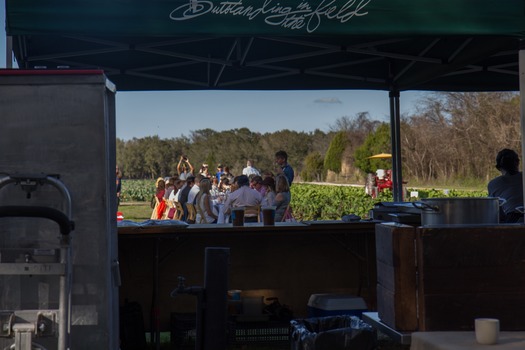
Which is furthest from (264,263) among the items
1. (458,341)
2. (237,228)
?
(458,341)

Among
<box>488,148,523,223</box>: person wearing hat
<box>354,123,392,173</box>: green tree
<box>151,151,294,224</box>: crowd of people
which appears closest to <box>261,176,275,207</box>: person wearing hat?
<box>151,151,294,224</box>: crowd of people

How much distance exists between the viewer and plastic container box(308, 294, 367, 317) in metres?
5.90

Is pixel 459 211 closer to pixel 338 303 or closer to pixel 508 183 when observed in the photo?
pixel 338 303

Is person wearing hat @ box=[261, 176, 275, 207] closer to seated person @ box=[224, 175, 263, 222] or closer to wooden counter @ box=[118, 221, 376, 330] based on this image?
seated person @ box=[224, 175, 263, 222]

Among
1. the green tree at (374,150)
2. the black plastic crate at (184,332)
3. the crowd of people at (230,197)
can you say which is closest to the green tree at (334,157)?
the green tree at (374,150)

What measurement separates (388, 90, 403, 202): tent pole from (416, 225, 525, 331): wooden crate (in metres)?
4.60

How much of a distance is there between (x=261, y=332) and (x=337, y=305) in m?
0.74

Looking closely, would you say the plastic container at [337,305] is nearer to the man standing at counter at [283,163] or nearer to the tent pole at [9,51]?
the tent pole at [9,51]

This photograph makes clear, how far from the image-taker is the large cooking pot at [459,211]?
3033mm

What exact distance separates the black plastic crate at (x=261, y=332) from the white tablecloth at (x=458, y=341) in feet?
11.8

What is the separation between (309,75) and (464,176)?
31061 mm

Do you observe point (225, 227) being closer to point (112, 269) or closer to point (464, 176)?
point (112, 269)

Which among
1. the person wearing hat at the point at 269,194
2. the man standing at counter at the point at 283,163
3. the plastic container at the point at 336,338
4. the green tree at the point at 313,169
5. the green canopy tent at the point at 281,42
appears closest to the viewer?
the plastic container at the point at 336,338

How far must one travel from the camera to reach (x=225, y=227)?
630cm
